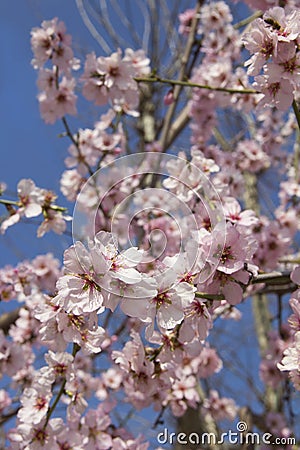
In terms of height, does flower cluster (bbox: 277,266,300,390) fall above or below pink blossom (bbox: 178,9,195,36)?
below

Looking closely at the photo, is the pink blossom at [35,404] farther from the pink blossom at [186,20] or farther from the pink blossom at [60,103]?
the pink blossom at [186,20]

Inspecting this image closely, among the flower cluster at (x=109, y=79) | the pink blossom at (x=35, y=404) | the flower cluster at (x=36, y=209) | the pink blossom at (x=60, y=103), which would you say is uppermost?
the pink blossom at (x=60, y=103)

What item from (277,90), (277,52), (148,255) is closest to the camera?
(277,52)

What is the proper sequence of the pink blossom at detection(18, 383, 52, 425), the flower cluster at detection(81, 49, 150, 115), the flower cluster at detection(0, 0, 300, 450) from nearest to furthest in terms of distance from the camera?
1. the flower cluster at detection(0, 0, 300, 450)
2. the pink blossom at detection(18, 383, 52, 425)
3. the flower cluster at detection(81, 49, 150, 115)

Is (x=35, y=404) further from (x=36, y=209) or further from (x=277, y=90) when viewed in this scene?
(x=277, y=90)

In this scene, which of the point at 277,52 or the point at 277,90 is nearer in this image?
the point at 277,52

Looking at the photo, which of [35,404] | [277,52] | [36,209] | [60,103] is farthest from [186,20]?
[35,404]

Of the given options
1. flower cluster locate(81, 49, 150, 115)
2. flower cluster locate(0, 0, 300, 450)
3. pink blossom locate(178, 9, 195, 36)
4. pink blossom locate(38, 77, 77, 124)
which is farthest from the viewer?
pink blossom locate(178, 9, 195, 36)

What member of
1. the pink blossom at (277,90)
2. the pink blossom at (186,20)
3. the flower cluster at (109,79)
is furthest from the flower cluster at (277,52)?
the pink blossom at (186,20)

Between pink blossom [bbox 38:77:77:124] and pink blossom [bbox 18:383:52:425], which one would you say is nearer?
pink blossom [bbox 18:383:52:425]

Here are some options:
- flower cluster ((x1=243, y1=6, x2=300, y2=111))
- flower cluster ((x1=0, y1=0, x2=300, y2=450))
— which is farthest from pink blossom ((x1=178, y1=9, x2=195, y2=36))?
flower cluster ((x1=243, y1=6, x2=300, y2=111))

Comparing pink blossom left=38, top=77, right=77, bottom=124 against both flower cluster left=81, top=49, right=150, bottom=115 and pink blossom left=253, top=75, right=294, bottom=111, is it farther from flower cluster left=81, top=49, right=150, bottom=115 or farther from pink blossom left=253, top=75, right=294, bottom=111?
pink blossom left=253, top=75, right=294, bottom=111

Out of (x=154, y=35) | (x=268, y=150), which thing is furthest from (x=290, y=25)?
(x=154, y=35)

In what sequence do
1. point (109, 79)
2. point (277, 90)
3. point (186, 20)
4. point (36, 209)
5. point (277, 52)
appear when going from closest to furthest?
point (277, 52), point (277, 90), point (36, 209), point (109, 79), point (186, 20)
